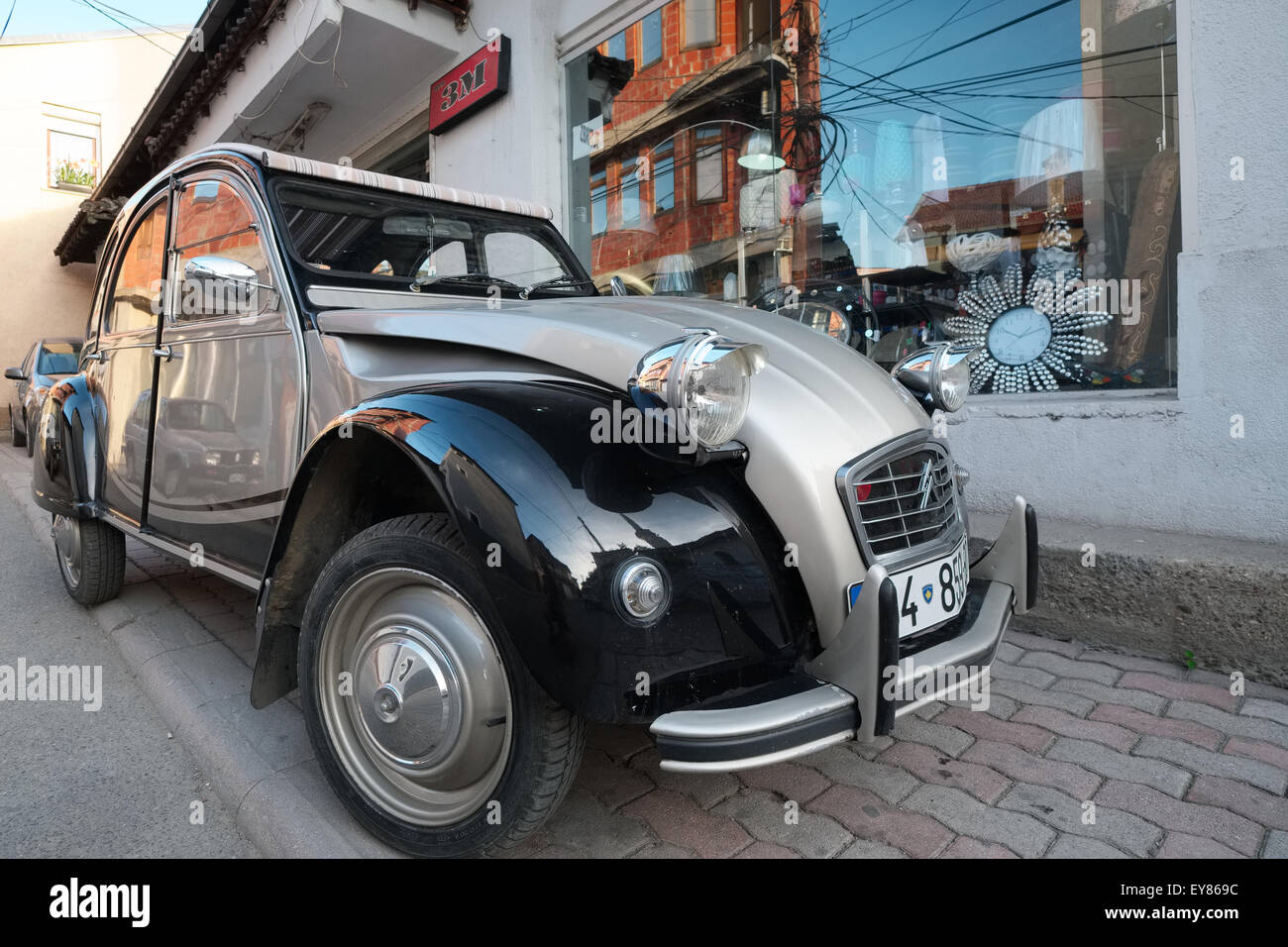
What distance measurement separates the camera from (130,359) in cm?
331

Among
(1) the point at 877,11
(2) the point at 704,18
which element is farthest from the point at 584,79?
(1) the point at 877,11

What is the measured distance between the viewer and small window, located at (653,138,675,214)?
6.42 metres

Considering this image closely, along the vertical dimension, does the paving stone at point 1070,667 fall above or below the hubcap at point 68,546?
below

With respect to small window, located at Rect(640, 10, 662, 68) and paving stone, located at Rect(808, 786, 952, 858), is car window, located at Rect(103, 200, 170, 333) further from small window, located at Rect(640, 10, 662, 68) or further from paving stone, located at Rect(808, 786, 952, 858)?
small window, located at Rect(640, 10, 662, 68)

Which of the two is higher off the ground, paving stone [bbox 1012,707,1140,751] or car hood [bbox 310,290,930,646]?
car hood [bbox 310,290,930,646]

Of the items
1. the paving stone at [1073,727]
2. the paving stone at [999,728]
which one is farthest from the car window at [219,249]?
the paving stone at [1073,727]

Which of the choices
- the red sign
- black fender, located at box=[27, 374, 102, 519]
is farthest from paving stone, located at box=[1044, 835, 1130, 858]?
the red sign

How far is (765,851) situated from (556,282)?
7.19 feet

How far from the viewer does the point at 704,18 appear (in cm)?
587

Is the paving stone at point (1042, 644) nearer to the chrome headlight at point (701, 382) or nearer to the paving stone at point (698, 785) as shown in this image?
the paving stone at point (698, 785)

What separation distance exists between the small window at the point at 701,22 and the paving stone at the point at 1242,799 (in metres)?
5.71

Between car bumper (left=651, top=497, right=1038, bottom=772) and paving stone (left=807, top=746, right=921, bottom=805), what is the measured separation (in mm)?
459

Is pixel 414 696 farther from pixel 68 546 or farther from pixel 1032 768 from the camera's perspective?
pixel 68 546

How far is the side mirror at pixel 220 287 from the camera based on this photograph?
2.32 m
